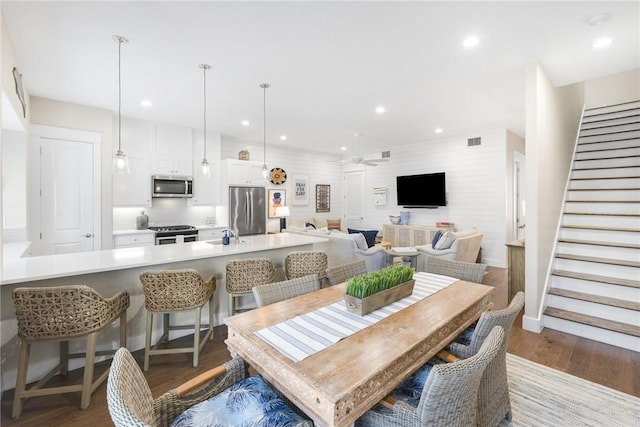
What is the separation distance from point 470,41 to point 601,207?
3362 millimetres

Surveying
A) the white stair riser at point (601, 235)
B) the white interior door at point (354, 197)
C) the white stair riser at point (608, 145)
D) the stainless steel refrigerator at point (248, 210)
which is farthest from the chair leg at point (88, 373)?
the white interior door at point (354, 197)

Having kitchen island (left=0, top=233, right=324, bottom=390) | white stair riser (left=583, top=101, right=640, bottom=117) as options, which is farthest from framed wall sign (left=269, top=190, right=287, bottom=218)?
white stair riser (left=583, top=101, right=640, bottom=117)

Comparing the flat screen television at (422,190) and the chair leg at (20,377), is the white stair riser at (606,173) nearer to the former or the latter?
the flat screen television at (422,190)

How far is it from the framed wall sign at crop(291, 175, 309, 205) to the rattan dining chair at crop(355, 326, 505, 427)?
6929mm

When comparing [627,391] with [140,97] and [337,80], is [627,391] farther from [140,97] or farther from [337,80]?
[140,97]

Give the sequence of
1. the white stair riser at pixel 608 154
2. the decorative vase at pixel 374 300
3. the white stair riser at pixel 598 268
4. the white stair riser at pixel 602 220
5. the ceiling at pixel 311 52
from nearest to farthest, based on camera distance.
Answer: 1. the decorative vase at pixel 374 300
2. the ceiling at pixel 311 52
3. the white stair riser at pixel 598 268
4. the white stair riser at pixel 602 220
5. the white stair riser at pixel 608 154

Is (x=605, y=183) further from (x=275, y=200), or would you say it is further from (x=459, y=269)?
(x=275, y=200)

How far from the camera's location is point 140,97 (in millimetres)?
4102

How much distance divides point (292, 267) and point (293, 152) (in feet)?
17.8

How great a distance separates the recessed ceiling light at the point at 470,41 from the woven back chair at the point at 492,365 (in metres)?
2.35

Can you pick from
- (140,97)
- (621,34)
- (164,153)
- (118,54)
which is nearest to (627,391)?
(621,34)

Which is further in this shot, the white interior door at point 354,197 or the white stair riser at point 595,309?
the white interior door at point 354,197

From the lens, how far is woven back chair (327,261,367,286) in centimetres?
251

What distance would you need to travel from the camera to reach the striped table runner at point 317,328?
1.35m
